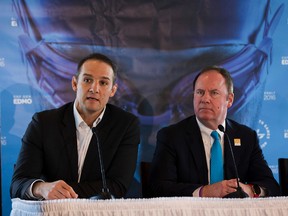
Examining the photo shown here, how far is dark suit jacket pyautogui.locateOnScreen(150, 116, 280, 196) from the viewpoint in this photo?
130 inches

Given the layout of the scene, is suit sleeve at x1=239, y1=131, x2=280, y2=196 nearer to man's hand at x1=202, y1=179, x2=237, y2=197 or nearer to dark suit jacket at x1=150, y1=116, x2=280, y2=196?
dark suit jacket at x1=150, y1=116, x2=280, y2=196

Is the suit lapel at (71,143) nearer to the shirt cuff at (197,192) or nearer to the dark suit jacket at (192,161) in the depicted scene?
the dark suit jacket at (192,161)

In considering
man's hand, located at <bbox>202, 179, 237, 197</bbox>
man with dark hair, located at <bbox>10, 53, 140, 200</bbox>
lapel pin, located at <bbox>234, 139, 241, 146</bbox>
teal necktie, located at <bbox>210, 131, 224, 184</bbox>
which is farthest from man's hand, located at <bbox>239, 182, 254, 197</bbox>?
man with dark hair, located at <bbox>10, 53, 140, 200</bbox>

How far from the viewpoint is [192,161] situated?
336cm

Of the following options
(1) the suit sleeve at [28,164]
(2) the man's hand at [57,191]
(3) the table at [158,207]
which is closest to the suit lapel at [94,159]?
(1) the suit sleeve at [28,164]

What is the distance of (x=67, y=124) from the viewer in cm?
326

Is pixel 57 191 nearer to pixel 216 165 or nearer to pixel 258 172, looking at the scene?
pixel 216 165

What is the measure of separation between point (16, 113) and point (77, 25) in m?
0.78

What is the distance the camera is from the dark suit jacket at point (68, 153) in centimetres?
310

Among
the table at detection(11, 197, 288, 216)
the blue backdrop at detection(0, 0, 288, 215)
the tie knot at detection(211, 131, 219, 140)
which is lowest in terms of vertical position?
the table at detection(11, 197, 288, 216)

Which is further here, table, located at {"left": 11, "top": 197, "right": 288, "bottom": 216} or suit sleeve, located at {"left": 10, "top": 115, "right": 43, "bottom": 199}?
suit sleeve, located at {"left": 10, "top": 115, "right": 43, "bottom": 199}

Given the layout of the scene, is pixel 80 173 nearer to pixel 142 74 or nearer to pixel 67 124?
pixel 67 124

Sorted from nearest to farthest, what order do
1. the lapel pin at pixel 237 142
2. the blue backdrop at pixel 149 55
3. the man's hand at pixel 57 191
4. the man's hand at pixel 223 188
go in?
1. the man's hand at pixel 57 191
2. the man's hand at pixel 223 188
3. the lapel pin at pixel 237 142
4. the blue backdrop at pixel 149 55

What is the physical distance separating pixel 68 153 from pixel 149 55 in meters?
1.13
